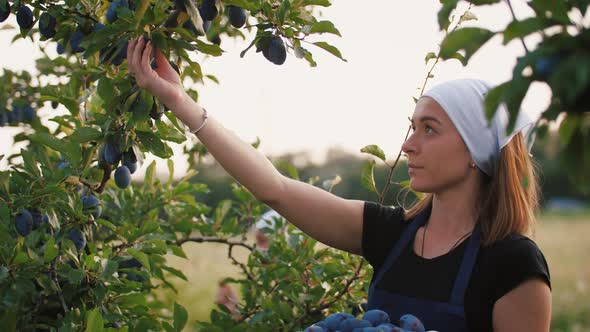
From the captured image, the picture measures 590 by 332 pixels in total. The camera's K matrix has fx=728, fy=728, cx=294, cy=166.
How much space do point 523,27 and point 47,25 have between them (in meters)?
1.29

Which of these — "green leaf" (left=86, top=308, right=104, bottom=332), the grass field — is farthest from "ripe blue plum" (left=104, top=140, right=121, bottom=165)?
the grass field

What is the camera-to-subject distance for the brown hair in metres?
1.69

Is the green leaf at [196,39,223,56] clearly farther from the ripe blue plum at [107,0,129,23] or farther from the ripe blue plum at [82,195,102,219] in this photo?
the ripe blue plum at [82,195,102,219]

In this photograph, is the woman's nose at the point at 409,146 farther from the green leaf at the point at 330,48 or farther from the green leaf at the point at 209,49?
the green leaf at the point at 209,49

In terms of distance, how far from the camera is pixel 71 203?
6.02 ft

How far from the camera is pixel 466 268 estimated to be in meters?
1.65

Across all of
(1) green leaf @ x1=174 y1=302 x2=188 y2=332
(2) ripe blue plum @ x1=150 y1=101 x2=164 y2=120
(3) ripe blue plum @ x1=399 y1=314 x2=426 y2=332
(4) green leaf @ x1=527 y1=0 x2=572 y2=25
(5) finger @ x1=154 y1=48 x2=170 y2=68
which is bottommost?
(1) green leaf @ x1=174 y1=302 x2=188 y2=332

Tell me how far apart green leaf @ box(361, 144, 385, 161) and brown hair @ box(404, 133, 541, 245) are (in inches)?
13.2

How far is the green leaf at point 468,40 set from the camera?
2.96 feet

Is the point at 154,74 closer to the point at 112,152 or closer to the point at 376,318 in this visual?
the point at 112,152

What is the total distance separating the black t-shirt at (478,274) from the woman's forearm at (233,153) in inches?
14.4

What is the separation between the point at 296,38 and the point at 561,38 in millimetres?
914

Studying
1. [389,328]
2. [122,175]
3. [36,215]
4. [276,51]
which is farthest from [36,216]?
[389,328]

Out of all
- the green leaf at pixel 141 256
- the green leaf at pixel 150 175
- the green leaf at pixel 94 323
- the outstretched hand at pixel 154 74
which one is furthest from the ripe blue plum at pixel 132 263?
the outstretched hand at pixel 154 74
